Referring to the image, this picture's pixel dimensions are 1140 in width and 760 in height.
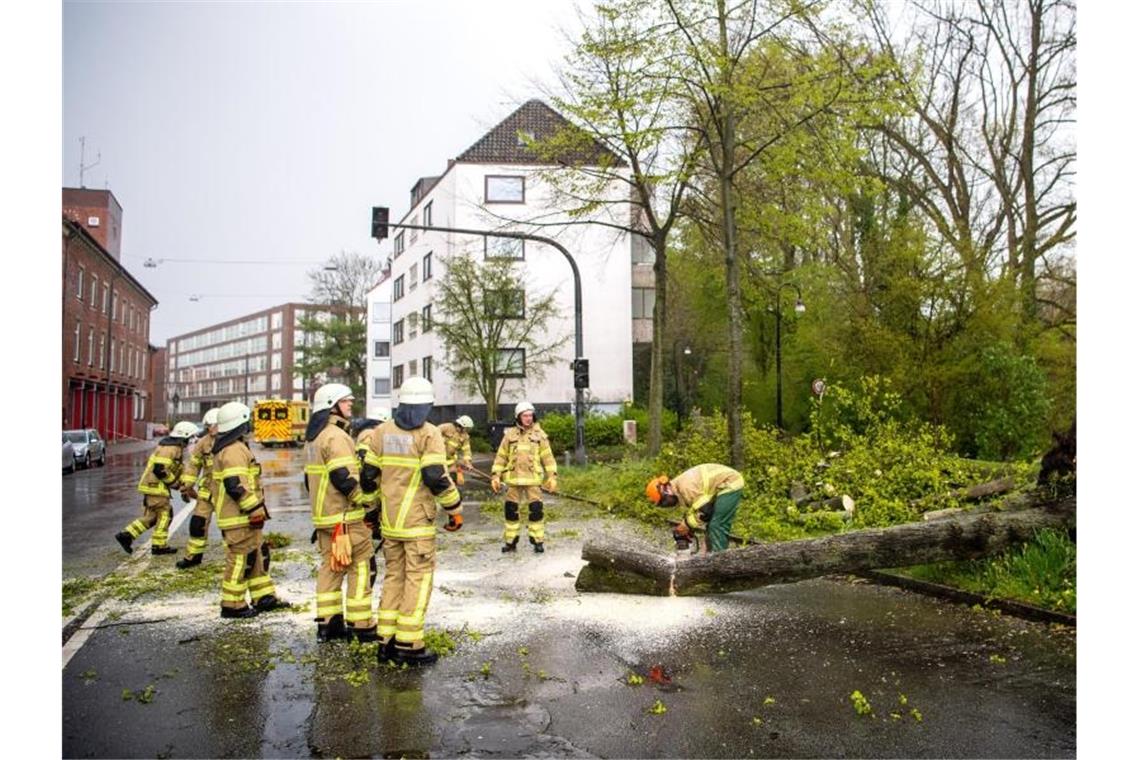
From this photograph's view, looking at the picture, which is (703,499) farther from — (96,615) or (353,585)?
(96,615)

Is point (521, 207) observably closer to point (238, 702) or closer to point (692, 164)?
point (692, 164)

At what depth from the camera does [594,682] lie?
5395 millimetres

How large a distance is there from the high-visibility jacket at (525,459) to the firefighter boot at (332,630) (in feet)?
15.0

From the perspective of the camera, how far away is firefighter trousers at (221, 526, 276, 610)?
24.0ft

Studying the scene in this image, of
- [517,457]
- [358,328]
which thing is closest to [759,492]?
[517,457]

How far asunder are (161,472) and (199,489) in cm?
63

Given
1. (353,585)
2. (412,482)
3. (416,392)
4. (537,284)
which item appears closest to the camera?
(412,482)

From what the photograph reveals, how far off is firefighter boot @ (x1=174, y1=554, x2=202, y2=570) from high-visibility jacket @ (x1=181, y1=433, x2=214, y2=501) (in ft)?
2.84

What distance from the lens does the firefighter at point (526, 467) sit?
1088cm

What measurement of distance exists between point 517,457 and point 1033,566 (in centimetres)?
601

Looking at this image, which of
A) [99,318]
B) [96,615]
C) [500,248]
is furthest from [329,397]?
[500,248]

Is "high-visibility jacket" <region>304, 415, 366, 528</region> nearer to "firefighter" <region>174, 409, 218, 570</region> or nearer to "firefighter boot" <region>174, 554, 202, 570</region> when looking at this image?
"firefighter" <region>174, 409, 218, 570</region>
